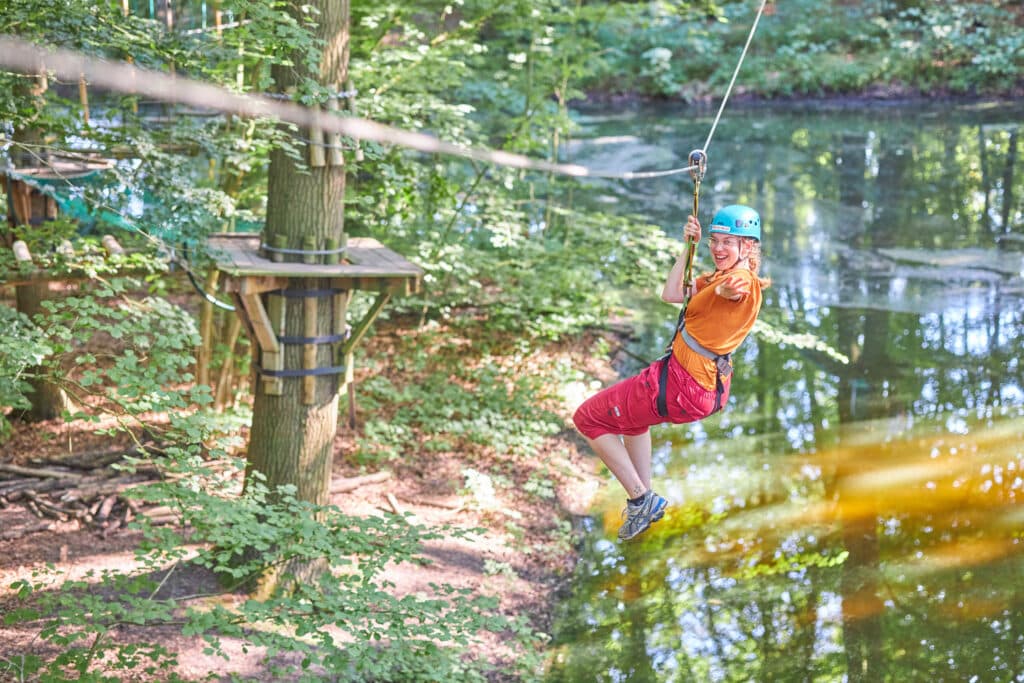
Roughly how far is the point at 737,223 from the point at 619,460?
3.21 feet

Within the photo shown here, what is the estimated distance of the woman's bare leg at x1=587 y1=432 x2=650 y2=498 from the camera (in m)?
3.86

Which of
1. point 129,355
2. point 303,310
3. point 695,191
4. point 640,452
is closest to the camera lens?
point 695,191

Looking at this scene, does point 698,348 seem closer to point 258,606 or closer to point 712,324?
point 712,324

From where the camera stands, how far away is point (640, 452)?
4051mm

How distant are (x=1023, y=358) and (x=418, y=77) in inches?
271

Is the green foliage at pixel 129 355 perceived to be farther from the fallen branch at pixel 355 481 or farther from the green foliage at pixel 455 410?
the green foliage at pixel 455 410

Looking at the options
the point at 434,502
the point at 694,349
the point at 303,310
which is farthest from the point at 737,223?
the point at 434,502

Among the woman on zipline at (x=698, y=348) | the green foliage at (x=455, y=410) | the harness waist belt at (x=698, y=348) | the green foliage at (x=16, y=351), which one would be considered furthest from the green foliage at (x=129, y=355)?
the green foliage at (x=455, y=410)

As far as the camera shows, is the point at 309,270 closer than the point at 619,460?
No

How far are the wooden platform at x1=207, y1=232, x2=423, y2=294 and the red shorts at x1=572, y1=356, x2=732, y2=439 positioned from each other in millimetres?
1707

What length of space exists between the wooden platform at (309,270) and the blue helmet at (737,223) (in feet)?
6.63

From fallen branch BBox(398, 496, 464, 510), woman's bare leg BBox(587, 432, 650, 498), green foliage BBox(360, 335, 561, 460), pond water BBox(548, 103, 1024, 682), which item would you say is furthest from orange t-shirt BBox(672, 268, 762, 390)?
green foliage BBox(360, 335, 561, 460)

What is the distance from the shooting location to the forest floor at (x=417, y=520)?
5.31 meters

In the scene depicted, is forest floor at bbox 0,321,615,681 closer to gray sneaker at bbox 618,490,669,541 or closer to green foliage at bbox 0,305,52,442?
green foliage at bbox 0,305,52,442
